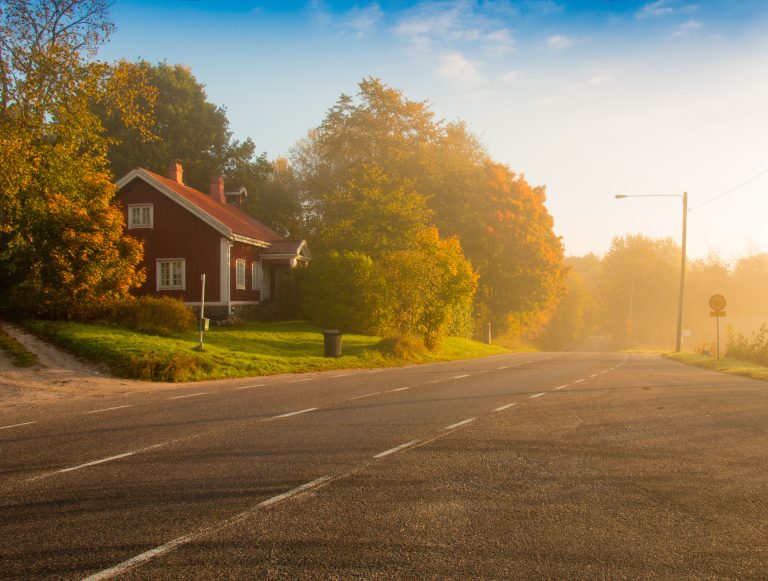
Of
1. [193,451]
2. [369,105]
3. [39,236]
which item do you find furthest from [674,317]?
[193,451]

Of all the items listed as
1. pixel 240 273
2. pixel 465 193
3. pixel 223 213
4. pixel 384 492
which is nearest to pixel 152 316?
pixel 240 273

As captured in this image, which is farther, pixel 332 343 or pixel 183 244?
pixel 183 244

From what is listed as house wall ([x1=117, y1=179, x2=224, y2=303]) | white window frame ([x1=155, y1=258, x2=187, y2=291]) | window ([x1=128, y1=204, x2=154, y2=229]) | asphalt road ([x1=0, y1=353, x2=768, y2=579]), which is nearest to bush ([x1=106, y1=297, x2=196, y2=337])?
house wall ([x1=117, y1=179, x2=224, y2=303])

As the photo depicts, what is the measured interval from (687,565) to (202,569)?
3139 mm

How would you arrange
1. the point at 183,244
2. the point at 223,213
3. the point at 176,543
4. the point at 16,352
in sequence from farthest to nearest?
the point at 223,213 < the point at 183,244 < the point at 16,352 < the point at 176,543

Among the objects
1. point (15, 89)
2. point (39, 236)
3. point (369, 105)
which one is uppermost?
point (369, 105)

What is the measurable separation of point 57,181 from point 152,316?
798cm

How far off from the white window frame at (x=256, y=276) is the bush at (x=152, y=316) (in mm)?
10994

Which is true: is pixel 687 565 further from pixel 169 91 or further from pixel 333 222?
pixel 169 91

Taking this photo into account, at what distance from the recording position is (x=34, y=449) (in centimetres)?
805

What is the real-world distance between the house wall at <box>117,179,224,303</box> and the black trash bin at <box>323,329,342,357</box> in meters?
10.6

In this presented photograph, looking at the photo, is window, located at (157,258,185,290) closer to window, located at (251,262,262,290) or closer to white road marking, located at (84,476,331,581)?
window, located at (251,262,262,290)

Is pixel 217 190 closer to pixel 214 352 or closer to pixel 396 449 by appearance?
pixel 214 352

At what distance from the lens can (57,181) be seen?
2784cm
